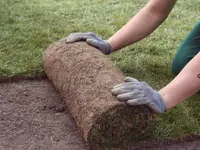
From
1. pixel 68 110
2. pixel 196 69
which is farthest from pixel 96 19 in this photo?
pixel 196 69

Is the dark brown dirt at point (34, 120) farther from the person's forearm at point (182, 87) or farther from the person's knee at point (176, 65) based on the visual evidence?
the person's knee at point (176, 65)

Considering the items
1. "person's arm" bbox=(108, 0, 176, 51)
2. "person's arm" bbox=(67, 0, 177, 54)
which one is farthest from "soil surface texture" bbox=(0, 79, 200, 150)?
"person's arm" bbox=(108, 0, 176, 51)

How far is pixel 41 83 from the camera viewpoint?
249 cm

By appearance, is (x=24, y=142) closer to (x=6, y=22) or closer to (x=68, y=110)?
(x=68, y=110)

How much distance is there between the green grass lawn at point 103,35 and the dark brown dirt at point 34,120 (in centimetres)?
19

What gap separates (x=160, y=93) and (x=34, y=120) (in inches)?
25.6

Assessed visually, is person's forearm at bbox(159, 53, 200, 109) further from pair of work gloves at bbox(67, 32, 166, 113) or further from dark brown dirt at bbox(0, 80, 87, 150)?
dark brown dirt at bbox(0, 80, 87, 150)

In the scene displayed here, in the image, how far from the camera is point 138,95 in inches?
70.2

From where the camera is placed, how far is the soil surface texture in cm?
193

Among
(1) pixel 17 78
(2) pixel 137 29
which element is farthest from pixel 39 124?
(2) pixel 137 29

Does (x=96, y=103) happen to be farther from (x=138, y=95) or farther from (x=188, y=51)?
(x=188, y=51)

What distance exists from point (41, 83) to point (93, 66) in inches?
20.4

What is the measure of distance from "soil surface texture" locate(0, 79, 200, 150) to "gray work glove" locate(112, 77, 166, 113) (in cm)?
23

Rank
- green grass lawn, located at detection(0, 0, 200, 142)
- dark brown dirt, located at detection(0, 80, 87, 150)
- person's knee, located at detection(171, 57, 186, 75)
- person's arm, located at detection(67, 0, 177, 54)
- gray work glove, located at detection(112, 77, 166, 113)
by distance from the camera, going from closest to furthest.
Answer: gray work glove, located at detection(112, 77, 166, 113) → dark brown dirt, located at detection(0, 80, 87, 150) → green grass lawn, located at detection(0, 0, 200, 142) → person's arm, located at detection(67, 0, 177, 54) → person's knee, located at detection(171, 57, 186, 75)
